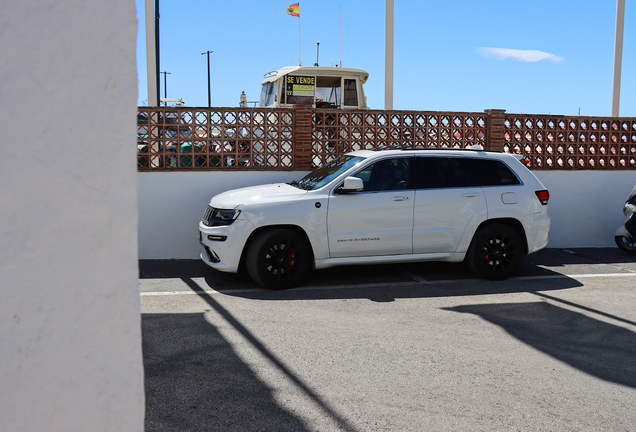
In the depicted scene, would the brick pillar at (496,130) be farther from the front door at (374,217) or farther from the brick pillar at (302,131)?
the front door at (374,217)

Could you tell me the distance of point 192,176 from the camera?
9.38 meters

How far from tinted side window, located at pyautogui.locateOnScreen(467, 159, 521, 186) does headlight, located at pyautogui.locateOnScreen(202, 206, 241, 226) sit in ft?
10.5

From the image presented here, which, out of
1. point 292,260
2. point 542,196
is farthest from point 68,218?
point 542,196

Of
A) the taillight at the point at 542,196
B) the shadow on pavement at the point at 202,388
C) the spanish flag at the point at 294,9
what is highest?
the spanish flag at the point at 294,9

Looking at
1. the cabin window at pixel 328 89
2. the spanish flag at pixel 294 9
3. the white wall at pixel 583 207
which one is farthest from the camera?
the spanish flag at pixel 294 9

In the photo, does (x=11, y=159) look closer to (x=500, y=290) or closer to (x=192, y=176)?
(x=500, y=290)

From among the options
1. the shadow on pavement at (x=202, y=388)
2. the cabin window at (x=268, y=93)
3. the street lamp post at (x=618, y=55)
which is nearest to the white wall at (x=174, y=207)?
the shadow on pavement at (x=202, y=388)

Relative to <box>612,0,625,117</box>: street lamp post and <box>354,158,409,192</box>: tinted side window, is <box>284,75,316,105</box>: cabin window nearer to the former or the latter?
<box>354,158,409,192</box>: tinted side window

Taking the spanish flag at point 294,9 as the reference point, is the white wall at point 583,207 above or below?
below

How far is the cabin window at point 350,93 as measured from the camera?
12.7m

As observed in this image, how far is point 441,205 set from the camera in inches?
296

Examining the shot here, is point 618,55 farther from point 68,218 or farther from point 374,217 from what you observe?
point 68,218

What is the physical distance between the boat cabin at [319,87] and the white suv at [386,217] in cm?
489

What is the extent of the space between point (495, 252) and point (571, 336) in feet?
7.85
